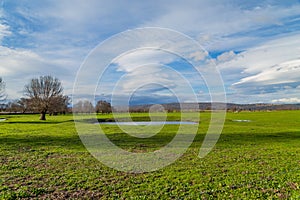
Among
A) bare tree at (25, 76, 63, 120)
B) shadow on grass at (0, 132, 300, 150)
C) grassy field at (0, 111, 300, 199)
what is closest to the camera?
grassy field at (0, 111, 300, 199)

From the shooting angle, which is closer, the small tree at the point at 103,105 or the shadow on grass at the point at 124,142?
the shadow on grass at the point at 124,142

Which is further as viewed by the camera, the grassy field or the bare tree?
the bare tree

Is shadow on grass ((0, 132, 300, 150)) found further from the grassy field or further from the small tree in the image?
the small tree

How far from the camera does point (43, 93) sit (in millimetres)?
75812

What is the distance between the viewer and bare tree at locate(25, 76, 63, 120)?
234 feet

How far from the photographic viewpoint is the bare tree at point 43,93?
7144 centimetres

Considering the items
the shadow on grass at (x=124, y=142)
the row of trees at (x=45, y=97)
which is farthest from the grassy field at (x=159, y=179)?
the row of trees at (x=45, y=97)

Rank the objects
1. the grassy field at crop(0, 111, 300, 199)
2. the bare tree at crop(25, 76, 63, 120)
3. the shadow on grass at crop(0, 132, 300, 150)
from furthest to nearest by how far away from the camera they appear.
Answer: the bare tree at crop(25, 76, 63, 120), the shadow on grass at crop(0, 132, 300, 150), the grassy field at crop(0, 111, 300, 199)

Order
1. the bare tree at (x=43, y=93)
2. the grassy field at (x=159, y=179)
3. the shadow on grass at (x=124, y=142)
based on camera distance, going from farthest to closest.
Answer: the bare tree at (x=43, y=93), the shadow on grass at (x=124, y=142), the grassy field at (x=159, y=179)

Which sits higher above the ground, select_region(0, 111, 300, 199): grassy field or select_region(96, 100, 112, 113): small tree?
select_region(96, 100, 112, 113): small tree

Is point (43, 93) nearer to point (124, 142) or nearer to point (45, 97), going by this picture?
point (45, 97)

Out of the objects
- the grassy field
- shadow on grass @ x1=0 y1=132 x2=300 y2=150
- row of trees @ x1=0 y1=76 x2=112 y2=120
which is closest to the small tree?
row of trees @ x1=0 y1=76 x2=112 y2=120

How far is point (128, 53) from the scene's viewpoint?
21156mm

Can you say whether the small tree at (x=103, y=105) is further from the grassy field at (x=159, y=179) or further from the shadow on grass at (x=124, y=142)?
the grassy field at (x=159, y=179)
